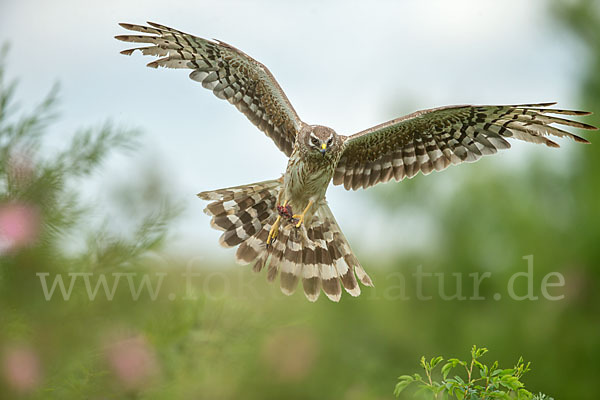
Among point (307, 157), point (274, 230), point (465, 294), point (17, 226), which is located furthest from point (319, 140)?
point (465, 294)

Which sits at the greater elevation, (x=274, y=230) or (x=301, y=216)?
(x=301, y=216)

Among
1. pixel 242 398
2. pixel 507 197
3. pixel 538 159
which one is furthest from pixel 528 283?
pixel 242 398

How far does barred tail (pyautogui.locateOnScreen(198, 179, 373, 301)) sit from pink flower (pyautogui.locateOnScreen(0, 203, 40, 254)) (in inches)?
131

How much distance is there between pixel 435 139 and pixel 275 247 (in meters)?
1.56

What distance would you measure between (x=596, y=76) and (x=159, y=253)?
12219 mm

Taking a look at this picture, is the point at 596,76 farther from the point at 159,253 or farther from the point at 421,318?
the point at 159,253

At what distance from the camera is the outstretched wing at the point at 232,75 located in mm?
4227

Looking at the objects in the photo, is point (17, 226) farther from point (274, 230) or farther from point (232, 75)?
point (232, 75)

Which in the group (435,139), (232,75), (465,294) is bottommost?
(465,294)

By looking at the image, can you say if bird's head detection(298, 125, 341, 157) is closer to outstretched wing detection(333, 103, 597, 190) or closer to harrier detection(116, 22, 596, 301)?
harrier detection(116, 22, 596, 301)

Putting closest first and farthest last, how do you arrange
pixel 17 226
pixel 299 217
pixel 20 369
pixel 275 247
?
1. pixel 20 369
2. pixel 17 226
3. pixel 299 217
4. pixel 275 247

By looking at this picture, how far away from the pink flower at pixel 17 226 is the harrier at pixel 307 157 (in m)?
2.87

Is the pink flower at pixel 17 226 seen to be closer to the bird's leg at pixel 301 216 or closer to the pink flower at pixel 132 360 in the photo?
the pink flower at pixel 132 360

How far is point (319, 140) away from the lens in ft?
13.6
